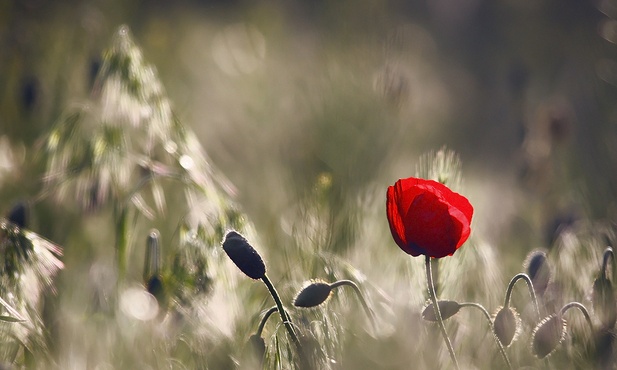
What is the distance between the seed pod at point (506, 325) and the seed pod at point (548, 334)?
0.07 ft

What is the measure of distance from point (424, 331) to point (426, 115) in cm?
119

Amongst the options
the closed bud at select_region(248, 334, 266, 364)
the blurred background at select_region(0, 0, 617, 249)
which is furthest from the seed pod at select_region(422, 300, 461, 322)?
the blurred background at select_region(0, 0, 617, 249)

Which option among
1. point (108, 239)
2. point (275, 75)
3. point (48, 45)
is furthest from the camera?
point (275, 75)

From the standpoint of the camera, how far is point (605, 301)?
0.73m

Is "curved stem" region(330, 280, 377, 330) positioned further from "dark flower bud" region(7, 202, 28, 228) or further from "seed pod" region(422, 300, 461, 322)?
"dark flower bud" region(7, 202, 28, 228)

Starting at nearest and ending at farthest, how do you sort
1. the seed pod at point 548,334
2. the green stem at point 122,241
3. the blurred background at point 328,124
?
the seed pod at point 548,334 < the green stem at point 122,241 < the blurred background at point 328,124

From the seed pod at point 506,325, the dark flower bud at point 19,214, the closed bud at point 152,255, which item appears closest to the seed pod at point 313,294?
the seed pod at point 506,325

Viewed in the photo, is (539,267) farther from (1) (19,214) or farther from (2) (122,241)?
(1) (19,214)

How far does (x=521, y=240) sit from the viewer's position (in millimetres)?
1294

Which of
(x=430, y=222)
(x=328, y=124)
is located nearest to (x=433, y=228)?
(x=430, y=222)

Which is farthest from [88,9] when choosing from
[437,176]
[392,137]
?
[437,176]

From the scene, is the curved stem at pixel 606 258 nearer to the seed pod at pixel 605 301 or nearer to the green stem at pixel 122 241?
the seed pod at pixel 605 301

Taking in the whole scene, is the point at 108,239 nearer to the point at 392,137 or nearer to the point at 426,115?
the point at 392,137

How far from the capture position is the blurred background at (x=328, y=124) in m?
1.20
